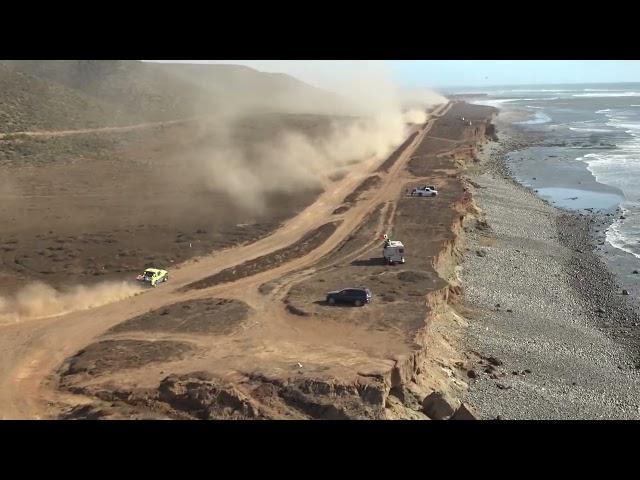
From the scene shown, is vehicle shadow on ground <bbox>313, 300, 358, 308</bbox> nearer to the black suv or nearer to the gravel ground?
the black suv

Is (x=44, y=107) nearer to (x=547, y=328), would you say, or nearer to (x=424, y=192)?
(x=424, y=192)

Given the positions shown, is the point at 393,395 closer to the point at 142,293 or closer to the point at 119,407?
the point at 119,407

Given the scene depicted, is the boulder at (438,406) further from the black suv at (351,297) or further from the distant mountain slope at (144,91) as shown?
the distant mountain slope at (144,91)

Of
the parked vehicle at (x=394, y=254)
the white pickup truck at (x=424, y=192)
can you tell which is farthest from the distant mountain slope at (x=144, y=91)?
the parked vehicle at (x=394, y=254)

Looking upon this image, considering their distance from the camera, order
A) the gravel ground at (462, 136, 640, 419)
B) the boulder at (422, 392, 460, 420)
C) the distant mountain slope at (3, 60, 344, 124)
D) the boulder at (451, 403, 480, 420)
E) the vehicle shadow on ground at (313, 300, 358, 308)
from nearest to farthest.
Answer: the boulder at (451, 403, 480, 420), the boulder at (422, 392, 460, 420), the gravel ground at (462, 136, 640, 419), the vehicle shadow on ground at (313, 300, 358, 308), the distant mountain slope at (3, 60, 344, 124)

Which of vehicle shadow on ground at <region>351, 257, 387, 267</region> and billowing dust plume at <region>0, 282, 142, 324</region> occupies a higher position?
vehicle shadow on ground at <region>351, 257, 387, 267</region>

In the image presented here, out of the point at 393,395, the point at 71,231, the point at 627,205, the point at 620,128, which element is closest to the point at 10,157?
the point at 71,231

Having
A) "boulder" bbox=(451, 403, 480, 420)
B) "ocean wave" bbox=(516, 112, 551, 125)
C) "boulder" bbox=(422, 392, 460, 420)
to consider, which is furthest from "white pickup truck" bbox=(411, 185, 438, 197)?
"ocean wave" bbox=(516, 112, 551, 125)
